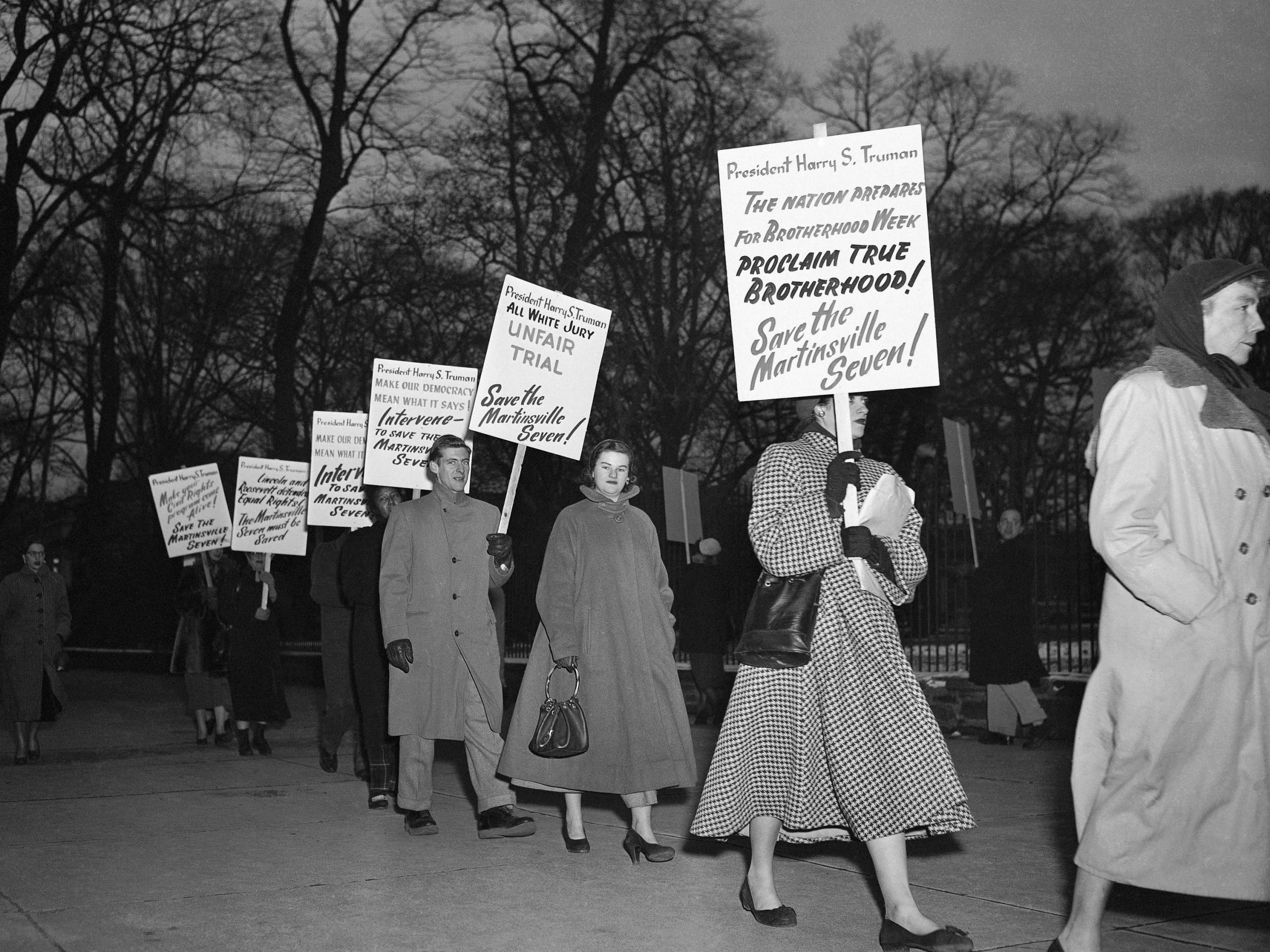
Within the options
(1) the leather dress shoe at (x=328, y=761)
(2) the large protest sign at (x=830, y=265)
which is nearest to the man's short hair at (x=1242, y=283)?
(2) the large protest sign at (x=830, y=265)

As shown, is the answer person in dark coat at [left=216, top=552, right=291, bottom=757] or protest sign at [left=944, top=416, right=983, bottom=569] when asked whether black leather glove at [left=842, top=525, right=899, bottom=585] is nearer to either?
protest sign at [left=944, top=416, right=983, bottom=569]

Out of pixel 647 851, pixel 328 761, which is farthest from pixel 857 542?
pixel 328 761

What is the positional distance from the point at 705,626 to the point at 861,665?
10076mm

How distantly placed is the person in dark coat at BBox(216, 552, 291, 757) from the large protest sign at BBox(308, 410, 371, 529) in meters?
1.25

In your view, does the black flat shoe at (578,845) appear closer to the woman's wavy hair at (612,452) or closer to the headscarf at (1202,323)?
the woman's wavy hair at (612,452)

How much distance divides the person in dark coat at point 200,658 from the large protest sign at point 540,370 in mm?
5547

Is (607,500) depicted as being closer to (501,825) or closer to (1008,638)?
(501,825)

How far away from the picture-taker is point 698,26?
2300 cm

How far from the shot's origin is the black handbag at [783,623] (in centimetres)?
514

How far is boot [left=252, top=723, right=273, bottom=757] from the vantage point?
40.5ft

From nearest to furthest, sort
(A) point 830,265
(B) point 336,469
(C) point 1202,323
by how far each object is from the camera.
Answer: (C) point 1202,323
(A) point 830,265
(B) point 336,469

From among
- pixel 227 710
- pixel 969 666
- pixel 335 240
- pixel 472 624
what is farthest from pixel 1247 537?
pixel 335 240

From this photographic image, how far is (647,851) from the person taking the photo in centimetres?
684

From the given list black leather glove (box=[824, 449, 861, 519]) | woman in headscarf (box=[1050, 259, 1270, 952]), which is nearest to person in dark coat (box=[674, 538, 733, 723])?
black leather glove (box=[824, 449, 861, 519])
